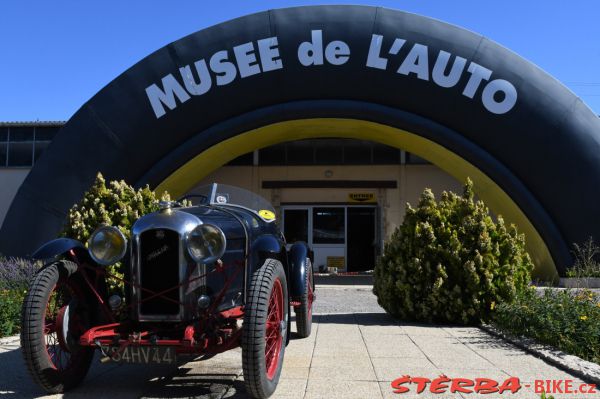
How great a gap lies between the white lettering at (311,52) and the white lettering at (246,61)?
3.44 feet

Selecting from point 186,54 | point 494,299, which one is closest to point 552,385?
point 494,299

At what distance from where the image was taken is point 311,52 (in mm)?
12711

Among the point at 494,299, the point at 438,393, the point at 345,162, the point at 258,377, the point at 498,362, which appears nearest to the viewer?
the point at 258,377

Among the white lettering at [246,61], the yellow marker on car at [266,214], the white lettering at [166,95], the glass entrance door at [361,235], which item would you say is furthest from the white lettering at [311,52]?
the yellow marker on car at [266,214]

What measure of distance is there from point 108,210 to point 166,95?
213 inches

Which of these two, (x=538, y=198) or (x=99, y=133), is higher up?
(x=99, y=133)

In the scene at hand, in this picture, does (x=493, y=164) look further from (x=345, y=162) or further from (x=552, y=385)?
(x=552, y=385)

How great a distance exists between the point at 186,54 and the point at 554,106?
836 cm

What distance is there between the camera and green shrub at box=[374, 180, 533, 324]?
7.61 meters

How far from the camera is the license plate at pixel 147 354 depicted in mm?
3902

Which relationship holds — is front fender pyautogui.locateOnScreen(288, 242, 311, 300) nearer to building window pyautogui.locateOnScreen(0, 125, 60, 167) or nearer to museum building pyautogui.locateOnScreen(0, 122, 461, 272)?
museum building pyautogui.locateOnScreen(0, 122, 461, 272)

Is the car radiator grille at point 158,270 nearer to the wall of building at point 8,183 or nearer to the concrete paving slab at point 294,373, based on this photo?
the concrete paving slab at point 294,373

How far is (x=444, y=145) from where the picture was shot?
505 inches

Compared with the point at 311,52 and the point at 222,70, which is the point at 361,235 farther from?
the point at 222,70
